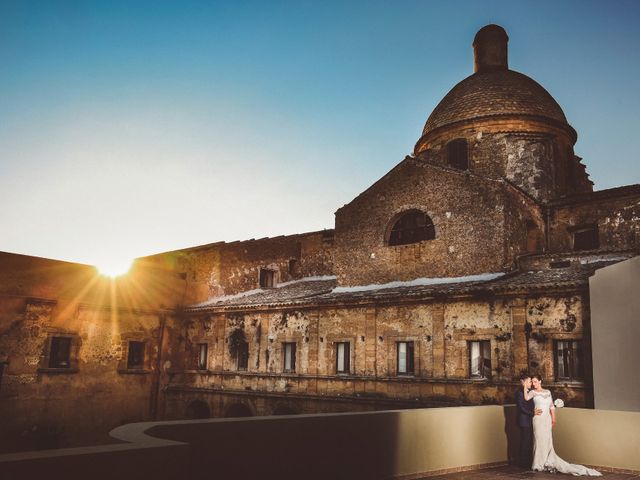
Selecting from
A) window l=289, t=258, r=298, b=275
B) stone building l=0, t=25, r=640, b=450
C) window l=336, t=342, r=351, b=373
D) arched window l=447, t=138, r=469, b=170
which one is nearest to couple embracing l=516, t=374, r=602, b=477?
stone building l=0, t=25, r=640, b=450

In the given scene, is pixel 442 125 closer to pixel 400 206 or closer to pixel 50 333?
pixel 400 206

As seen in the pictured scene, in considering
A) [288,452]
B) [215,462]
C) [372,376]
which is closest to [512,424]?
[288,452]

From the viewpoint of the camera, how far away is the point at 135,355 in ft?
81.4

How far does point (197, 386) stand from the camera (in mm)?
24891

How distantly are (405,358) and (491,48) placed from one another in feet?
58.6

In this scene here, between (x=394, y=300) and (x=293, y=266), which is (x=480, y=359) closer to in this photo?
(x=394, y=300)

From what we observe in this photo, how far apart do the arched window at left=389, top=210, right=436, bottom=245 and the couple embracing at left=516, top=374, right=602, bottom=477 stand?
9797mm

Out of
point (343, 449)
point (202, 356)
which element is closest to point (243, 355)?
point (202, 356)

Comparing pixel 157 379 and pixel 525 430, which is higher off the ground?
pixel 525 430

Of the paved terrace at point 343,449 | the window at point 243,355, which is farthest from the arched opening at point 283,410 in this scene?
the paved terrace at point 343,449

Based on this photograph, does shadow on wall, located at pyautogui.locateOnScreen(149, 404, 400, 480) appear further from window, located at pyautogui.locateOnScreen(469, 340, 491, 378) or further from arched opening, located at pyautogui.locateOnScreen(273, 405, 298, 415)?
arched opening, located at pyautogui.locateOnScreen(273, 405, 298, 415)

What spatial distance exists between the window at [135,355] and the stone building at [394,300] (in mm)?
92

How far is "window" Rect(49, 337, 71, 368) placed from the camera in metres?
22.1

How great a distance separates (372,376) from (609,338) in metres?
7.79
